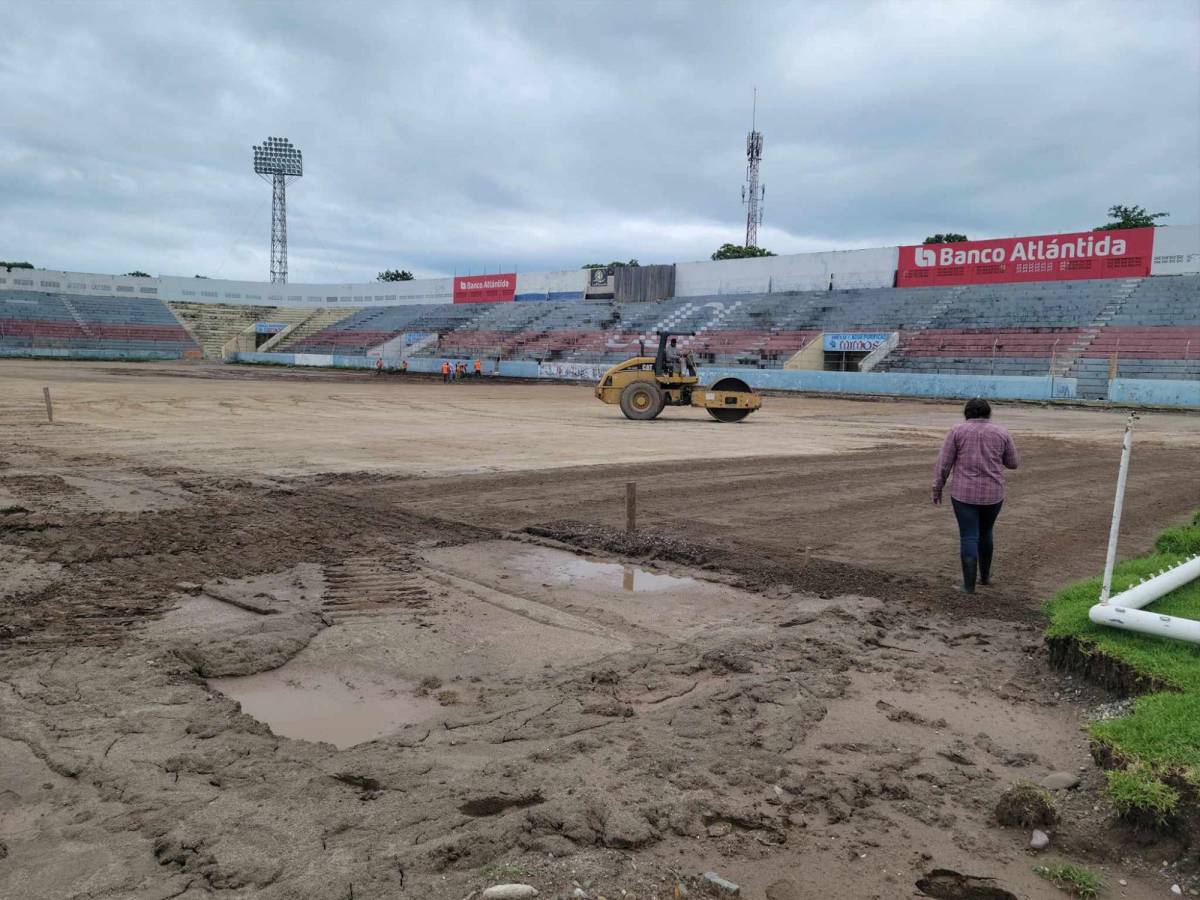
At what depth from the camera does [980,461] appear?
6.72m

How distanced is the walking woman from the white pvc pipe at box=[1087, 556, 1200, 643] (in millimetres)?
1396

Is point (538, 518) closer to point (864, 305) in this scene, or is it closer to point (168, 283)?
point (864, 305)

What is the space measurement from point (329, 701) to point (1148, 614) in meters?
4.75

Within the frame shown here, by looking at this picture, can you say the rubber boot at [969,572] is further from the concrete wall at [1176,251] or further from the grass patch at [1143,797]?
the concrete wall at [1176,251]

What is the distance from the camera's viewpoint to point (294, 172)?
83.9 meters

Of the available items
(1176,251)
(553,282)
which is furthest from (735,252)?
(1176,251)

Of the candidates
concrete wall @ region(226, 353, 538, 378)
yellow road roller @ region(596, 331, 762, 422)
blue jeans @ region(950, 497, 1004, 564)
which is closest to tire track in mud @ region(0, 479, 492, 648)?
blue jeans @ region(950, 497, 1004, 564)

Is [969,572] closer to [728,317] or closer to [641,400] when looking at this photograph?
[641,400]

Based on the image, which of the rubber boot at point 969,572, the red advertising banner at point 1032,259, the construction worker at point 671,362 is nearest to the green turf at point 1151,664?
the rubber boot at point 969,572

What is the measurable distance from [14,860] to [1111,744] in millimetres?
4629

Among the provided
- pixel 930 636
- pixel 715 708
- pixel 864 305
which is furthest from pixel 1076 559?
pixel 864 305

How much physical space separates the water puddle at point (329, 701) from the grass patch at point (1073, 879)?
292 centimetres

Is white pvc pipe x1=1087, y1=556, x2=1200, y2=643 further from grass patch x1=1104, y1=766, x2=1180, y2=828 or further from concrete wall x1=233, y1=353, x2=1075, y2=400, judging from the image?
concrete wall x1=233, y1=353, x2=1075, y2=400

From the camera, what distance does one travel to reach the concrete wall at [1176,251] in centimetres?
3909
